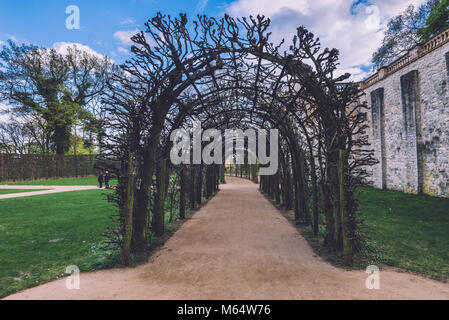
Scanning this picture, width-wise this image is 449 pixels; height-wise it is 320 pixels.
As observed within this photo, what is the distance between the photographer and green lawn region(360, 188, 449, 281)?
3.61 metres

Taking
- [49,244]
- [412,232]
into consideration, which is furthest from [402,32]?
[49,244]

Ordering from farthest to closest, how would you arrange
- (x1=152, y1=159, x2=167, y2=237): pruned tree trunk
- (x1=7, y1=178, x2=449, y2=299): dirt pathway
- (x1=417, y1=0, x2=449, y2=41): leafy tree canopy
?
(x1=417, y1=0, x2=449, y2=41): leafy tree canopy → (x1=152, y1=159, x2=167, y2=237): pruned tree trunk → (x1=7, y1=178, x2=449, y2=299): dirt pathway

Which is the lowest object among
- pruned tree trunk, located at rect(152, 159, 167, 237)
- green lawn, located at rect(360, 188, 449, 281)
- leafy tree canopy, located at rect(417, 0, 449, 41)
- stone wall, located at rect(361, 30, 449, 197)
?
green lawn, located at rect(360, 188, 449, 281)

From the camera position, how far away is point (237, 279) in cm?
298

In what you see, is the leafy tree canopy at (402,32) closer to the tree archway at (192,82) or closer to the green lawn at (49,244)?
the tree archway at (192,82)

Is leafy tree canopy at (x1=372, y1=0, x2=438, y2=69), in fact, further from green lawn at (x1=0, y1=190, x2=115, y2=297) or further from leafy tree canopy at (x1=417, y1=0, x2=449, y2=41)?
green lawn at (x1=0, y1=190, x2=115, y2=297)

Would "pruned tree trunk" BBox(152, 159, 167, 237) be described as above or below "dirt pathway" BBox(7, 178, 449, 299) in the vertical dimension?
above

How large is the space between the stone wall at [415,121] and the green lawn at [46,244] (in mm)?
11200

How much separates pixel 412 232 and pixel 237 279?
461cm

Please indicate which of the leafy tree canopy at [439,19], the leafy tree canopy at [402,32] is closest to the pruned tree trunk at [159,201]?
the leafy tree canopy at [439,19]

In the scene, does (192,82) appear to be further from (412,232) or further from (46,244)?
(412,232)

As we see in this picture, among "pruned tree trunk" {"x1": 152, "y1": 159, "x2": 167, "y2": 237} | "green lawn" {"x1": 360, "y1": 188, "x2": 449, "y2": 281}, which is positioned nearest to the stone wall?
"green lawn" {"x1": 360, "y1": 188, "x2": 449, "y2": 281}

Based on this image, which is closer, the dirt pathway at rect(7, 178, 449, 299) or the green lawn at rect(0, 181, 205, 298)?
the dirt pathway at rect(7, 178, 449, 299)

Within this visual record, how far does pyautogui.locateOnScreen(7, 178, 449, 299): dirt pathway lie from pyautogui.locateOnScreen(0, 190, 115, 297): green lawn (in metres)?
0.40
